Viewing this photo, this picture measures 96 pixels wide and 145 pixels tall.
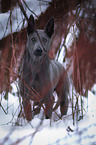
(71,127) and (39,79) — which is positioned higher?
(39,79)

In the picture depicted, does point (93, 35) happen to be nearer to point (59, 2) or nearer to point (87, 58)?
point (87, 58)

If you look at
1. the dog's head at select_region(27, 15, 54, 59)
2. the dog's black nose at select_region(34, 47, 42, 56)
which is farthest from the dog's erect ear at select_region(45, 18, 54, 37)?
the dog's black nose at select_region(34, 47, 42, 56)

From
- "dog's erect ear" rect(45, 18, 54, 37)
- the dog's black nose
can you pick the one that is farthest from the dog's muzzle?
"dog's erect ear" rect(45, 18, 54, 37)

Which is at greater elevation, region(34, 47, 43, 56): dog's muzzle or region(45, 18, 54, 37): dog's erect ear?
region(45, 18, 54, 37): dog's erect ear

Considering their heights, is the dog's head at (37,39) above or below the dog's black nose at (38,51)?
above

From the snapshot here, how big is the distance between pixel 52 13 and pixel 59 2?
0.13 meters

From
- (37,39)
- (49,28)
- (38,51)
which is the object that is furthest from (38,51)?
(49,28)

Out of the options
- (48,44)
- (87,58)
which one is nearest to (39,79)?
(48,44)

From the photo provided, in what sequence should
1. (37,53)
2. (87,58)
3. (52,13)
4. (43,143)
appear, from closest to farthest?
(87,58), (43,143), (37,53), (52,13)

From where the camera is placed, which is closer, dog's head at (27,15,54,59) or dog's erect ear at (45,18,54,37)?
dog's head at (27,15,54,59)

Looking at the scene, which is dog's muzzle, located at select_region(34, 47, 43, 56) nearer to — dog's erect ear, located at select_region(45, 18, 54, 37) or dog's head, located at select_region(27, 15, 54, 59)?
dog's head, located at select_region(27, 15, 54, 59)

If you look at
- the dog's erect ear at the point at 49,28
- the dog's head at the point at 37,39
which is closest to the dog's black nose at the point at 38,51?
the dog's head at the point at 37,39

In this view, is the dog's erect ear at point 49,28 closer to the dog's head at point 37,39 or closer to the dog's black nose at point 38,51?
the dog's head at point 37,39

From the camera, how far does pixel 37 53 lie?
1.29 metres
